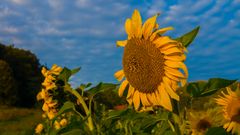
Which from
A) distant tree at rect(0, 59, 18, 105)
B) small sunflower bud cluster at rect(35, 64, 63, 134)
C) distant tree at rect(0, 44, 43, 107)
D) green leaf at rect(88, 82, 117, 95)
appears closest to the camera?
green leaf at rect(88, 82, 117, 95)

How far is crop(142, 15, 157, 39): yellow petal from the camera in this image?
1.75m

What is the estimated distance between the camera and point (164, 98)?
1.72 metres

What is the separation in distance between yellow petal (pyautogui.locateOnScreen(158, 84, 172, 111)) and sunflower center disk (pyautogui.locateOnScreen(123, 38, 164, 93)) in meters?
0.05

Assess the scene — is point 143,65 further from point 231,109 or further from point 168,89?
point 231,109

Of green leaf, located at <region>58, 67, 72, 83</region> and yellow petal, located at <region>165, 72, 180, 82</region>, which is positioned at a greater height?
green leaf, located at <region>58, 67, 72, 83</region>

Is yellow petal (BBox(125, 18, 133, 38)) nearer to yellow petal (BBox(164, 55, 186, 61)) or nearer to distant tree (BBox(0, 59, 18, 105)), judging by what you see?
yellow petal (BBox(164, 55, 186, 61))

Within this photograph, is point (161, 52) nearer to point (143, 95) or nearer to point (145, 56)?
point (145, 56)

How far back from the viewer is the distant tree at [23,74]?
36219 mm

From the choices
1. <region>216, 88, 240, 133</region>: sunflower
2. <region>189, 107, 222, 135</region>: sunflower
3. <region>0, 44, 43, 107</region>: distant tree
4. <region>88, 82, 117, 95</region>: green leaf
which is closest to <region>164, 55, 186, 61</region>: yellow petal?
<region>88, 82, 117, 95</region>: green leaf

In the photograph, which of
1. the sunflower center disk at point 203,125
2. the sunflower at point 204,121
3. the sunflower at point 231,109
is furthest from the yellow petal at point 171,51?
the sunflower center disk at point 203,125

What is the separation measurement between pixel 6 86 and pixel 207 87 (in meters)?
32.5

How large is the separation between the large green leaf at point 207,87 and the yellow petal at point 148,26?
28cm

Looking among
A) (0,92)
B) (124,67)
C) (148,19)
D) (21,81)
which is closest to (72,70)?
(124,67)

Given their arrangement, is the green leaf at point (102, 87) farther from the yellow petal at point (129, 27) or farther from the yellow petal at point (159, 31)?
the yellow petal at point (159, 31)
